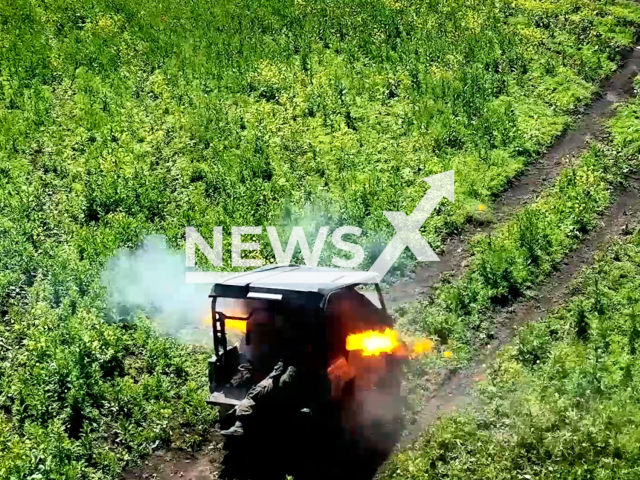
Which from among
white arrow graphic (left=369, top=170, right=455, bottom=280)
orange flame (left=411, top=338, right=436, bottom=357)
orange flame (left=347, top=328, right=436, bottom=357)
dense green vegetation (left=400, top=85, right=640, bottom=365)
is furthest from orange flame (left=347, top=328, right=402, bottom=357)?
white arrow graphic (left=369, top=170, right=455, bottom=280)

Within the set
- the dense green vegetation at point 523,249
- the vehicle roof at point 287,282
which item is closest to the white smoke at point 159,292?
the vehicle roof at point 287,282

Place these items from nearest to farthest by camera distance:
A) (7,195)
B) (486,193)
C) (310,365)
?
1. (310,365)
2. (7,195)
3. (486,193)

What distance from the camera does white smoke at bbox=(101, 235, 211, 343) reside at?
56.9 ft

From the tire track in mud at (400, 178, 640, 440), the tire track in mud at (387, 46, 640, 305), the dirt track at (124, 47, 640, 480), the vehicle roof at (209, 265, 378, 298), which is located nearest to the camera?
the vehicle roof at (209, 265, 378, 298)

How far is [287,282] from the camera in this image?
1312 cm

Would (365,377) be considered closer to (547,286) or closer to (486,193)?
(547,286)

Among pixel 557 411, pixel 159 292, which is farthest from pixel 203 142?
pixel 557 411

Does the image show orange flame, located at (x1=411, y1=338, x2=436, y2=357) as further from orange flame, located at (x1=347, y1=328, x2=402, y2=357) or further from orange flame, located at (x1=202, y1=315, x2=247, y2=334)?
orange flame, located at (x1=202, y1=315, x2=247, y2=334)

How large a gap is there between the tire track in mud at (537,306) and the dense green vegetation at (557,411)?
0.39 m

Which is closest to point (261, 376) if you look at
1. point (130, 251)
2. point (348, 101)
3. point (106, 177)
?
point (130, 251)

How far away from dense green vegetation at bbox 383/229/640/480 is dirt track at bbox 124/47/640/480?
557mm

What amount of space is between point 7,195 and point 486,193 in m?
13.8

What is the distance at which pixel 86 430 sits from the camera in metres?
13.8

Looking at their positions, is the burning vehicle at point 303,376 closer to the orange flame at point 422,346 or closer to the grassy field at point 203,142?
the grassy field at point 203,142
